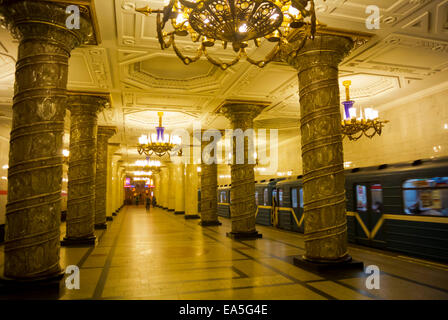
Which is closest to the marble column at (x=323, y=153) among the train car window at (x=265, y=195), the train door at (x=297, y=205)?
the train door at (x=297, y=205)

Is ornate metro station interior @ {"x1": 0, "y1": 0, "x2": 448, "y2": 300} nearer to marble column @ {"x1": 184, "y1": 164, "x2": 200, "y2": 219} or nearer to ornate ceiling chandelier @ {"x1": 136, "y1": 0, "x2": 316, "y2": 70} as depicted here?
ornate ceiling chandelier @ {"x1": 136, "y1": 0, "x2": 316, "y2": 70}

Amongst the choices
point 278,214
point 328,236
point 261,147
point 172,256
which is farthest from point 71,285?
point 261,147

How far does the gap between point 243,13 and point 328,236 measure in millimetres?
4105

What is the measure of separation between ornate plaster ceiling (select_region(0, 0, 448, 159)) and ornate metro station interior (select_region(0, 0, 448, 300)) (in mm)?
41

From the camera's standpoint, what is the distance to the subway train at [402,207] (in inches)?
255

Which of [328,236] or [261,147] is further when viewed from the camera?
[261,147]

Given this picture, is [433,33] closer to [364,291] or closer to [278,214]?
[364,291]

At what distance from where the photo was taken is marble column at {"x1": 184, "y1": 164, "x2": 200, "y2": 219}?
18.5 meters

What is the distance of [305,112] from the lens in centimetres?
597

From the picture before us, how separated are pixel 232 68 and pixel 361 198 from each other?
4878 millimetres

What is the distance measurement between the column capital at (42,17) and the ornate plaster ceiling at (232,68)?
280mm

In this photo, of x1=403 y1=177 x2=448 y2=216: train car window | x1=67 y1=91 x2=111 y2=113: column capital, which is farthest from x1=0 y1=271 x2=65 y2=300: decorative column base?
x1=403 y1=177 x2=448 y2=216: train car window

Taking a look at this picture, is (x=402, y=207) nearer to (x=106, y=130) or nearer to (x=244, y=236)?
(x=244, y=236)

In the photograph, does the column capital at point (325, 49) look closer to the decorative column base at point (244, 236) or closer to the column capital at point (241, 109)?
the column capital at point (241, 109)
